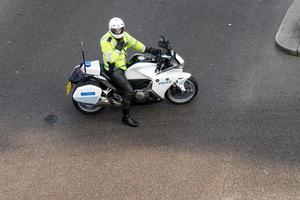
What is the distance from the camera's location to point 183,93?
24.3ft

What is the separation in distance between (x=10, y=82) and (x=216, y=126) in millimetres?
4189

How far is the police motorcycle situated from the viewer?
22.9 feet

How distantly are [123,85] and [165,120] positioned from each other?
3.20 feet

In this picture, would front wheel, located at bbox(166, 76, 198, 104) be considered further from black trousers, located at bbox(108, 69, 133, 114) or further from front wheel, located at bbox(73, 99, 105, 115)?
front wheel, located at bbox(73, 99, 105, 115)

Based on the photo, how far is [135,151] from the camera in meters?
6.58

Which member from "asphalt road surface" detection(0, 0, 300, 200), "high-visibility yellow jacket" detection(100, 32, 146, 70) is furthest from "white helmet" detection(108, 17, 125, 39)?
"asphalt road surface" detection(0, 0, 300, 200)

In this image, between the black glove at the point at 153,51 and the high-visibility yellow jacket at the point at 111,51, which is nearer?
the high-visibility yellow jacket at the point at 111,51

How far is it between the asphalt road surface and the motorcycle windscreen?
0.45m

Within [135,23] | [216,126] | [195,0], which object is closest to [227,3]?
[195,0]

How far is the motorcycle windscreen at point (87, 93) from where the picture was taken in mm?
6934

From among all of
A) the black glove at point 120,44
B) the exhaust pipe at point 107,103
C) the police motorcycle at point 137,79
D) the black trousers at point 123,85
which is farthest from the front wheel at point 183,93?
the black glove at point 120,44

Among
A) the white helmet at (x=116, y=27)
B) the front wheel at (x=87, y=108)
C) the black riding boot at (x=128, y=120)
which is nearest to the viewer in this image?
the white helmet at (x=116, y=27)

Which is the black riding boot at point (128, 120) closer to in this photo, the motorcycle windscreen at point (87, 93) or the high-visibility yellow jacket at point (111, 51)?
the motorcycle windscreen at point (87, 93)

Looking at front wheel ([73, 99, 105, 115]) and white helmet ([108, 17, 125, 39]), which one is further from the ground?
white helmet ([108, 17, 125, 39])
